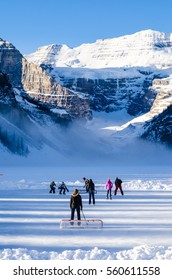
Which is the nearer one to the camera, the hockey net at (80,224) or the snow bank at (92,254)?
the snow bank at (92,254)

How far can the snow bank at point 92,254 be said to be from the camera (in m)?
16.4

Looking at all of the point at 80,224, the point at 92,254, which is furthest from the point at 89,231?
the point at 92,254

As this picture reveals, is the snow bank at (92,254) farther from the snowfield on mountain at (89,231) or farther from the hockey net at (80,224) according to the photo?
the hockey net at (80,224)

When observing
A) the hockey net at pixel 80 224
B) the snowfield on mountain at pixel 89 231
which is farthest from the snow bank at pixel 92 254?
the hockey net at pixel 80 224

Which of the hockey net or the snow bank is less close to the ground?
the snow bank

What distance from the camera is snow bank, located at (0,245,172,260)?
16.4 meters

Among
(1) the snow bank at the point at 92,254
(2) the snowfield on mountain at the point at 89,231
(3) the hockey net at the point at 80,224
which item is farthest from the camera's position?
(3) the hockey net at the point at 80,224

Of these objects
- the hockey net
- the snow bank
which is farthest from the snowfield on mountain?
the hockey net

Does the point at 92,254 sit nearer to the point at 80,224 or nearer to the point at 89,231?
the point at 89,231

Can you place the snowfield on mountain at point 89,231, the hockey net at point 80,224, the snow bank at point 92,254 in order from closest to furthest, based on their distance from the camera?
the snow bank at point 92,254
the snowfield on mountain at point 89,231
the hockey net at point 80,224

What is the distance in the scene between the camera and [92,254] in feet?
55.1

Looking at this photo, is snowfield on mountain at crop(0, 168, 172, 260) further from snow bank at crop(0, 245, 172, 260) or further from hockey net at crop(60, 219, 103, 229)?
hockey net at crop(60, 219, 103, 229)

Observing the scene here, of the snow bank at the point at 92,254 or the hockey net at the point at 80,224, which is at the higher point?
the snow bank at the point at 92,254

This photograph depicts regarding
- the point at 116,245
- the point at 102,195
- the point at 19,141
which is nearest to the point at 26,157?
the point at 19,141
